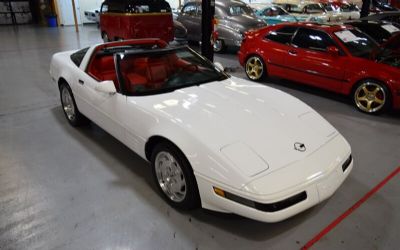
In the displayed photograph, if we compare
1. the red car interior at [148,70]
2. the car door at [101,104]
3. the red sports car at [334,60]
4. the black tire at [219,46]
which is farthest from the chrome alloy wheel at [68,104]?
the black tire at [219,46]

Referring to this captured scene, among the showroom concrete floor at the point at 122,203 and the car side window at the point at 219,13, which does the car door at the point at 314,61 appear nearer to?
the showroom concrete floor at the point at 122,203

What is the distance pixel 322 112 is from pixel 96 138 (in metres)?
3.24

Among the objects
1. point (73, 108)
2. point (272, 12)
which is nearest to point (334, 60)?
point (73, 108)

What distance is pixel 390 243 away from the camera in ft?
6.95

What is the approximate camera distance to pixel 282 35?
5.57 m

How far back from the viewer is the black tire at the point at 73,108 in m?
3.68

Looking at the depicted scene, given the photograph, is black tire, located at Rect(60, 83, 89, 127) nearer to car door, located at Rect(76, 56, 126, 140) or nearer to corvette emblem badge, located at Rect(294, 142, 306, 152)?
car door, located at Rect(76, 56, 126, 140)

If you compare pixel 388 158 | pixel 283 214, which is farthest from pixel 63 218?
pixel 388 158

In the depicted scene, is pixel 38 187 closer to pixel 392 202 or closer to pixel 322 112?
pixel 392 202

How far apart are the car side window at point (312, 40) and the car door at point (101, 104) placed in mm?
3623

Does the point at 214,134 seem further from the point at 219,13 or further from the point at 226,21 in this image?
the point at 219,13

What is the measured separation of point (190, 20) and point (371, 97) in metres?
6.43

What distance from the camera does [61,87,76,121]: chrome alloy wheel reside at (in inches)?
147

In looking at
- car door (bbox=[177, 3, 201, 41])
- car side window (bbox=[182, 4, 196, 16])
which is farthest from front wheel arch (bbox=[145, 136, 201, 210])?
car side window (bbox=[182, 4, 196, 16])
